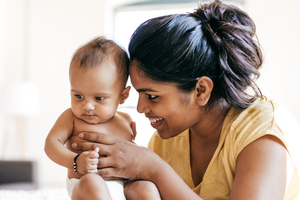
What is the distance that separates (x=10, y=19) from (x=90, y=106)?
3.95m

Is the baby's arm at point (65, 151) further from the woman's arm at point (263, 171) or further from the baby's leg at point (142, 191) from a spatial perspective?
the woman's arm at point (263, 171)

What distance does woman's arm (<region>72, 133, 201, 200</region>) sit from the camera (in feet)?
3.59

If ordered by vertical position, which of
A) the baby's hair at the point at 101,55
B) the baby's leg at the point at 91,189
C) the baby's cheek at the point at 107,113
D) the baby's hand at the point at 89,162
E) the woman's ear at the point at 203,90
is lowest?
the baby's leg at the point at 91,189

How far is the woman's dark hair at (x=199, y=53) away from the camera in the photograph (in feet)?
3.72

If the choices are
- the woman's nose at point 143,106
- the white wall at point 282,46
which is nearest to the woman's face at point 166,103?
the woman's nose at point 143,106

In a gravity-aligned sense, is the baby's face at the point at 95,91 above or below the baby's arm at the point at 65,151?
above

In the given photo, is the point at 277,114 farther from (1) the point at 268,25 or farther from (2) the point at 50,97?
(2) the point at 50,97

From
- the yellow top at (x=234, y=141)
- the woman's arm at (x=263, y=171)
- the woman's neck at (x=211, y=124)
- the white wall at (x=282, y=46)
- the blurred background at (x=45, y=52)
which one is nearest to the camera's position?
the woman's arm at (x=263, y=171)

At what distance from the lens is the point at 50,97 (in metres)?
4.53

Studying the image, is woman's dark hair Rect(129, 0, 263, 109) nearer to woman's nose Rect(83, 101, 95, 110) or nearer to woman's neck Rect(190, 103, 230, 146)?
woman's neck Rect(190, 103, 230, 146)

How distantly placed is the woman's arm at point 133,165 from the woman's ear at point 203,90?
297mm

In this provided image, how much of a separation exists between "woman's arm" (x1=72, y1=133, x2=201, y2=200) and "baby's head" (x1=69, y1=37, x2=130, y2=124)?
11cm

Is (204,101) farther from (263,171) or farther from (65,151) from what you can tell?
(65,151)

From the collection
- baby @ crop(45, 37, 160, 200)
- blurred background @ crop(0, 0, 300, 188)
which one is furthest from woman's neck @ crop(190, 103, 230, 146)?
blurred background @ crop(0, 0, 300, 188)
